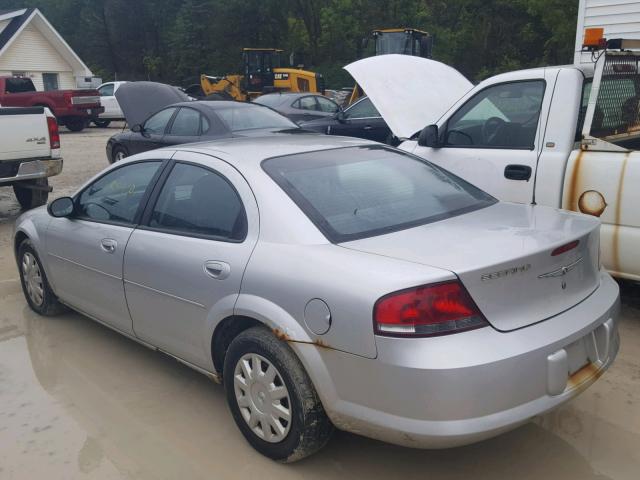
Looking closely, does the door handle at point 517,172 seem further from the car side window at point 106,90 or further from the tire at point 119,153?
the car side window at point 106,90

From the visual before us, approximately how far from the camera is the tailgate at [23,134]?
7773 millimetres

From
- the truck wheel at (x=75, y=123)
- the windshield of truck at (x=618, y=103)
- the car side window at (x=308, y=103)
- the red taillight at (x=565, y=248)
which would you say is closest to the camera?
the red taillight at (x=565, y=248)

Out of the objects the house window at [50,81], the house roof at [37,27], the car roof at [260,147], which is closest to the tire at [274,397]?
the car roof at [260,147]

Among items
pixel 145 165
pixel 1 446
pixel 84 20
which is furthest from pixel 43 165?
pixel 84 20

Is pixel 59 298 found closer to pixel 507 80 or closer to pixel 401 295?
pixel 401 295

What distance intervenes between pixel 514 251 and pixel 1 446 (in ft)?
8.97

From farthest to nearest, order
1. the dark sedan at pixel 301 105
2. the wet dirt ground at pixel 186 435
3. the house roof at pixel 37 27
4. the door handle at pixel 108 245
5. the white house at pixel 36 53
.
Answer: the white house at pixel 36 53 < the house roof at pixel 37 27 < the dark sedan at pixel 301 105 < the door handle at pixel 108 245 < the wet dirt ground at pixel 186 435

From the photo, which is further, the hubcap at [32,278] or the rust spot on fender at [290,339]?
the hubcap at [32,278]

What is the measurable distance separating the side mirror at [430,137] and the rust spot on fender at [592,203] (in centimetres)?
128

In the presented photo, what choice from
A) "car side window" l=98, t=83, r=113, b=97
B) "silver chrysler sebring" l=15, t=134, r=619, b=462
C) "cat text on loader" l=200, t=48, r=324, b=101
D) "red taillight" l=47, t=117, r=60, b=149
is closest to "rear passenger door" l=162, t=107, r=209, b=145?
"red taillight" l=47, t=117, r=60, b=149

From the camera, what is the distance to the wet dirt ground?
294cm

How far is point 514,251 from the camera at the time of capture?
105 inches

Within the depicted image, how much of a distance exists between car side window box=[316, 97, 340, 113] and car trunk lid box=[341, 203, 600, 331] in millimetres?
12786

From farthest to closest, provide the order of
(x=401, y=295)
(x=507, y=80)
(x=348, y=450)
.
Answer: (x=507, y=80), (x=348, y=450), (x=401, y=295)
